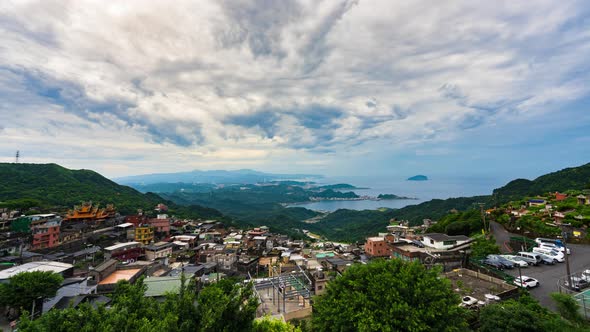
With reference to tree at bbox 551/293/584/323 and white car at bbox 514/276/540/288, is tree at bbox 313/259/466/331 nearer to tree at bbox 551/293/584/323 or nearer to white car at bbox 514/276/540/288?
tree at bbox 551/293/584/323

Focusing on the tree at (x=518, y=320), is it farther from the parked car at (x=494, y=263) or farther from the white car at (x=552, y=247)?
the white car at (x=552, y=247)

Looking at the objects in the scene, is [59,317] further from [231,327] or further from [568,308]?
[568,308]

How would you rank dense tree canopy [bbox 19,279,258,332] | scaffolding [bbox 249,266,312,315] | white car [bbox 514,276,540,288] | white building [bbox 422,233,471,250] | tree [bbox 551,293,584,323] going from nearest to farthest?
1. dense tree canopy [bbox 19,279,258,332]
2. tree [bbox 551,293,584,323]
3. white car [bbox 514,276,540,288]
4. scaffolding [bbox 249,266,312,315]
5. white building [bbox 422,233,471,250]

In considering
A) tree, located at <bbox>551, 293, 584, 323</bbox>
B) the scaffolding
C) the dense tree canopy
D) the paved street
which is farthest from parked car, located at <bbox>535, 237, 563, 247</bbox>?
the dense tree canopy

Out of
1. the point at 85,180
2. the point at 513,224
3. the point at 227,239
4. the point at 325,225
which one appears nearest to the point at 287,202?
the point at 325,225

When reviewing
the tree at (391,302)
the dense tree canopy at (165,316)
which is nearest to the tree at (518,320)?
the tree at (391,302)
